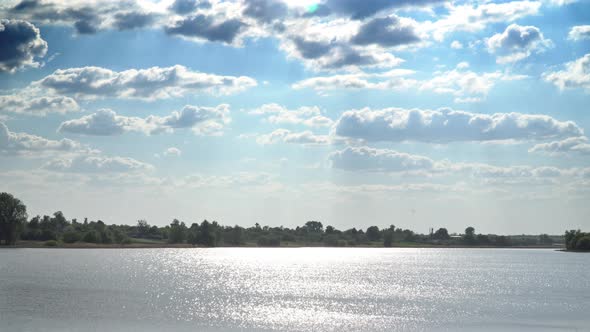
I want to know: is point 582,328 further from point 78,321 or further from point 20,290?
point 20,290

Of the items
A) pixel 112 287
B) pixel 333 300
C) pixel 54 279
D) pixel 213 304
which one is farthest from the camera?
pixel 54 279

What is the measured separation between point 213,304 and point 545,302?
133 feet

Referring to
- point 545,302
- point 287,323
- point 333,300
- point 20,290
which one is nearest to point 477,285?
point 545,302

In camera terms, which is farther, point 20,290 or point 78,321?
point 20,290

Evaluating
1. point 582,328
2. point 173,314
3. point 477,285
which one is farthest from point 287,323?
point 477,285

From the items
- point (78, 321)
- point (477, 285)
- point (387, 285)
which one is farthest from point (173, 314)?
point (477, 285)

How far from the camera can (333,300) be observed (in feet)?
271

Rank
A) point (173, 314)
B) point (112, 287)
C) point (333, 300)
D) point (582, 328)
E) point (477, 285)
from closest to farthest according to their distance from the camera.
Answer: point (582, 328)
point (173, 314)
point (333, 300)
point (112, 287)
point (477, 285)

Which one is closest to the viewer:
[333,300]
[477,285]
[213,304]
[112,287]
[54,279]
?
[213,304]

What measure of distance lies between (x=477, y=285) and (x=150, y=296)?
57.3 metres

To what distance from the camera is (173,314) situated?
6612 cm

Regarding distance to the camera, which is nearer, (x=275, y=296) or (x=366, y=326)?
(x=366, y=326)

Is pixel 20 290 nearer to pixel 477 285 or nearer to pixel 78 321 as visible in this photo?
pixel 78 321

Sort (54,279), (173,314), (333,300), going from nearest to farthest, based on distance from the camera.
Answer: (173,314) → (333,300) → (54,279)
